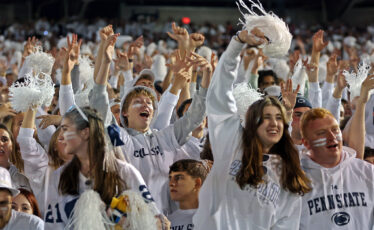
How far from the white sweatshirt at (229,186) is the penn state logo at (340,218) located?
1.09 ft

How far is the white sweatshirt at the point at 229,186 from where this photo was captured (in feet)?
11.8

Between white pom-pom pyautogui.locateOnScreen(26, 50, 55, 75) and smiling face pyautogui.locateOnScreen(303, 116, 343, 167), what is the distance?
335cm

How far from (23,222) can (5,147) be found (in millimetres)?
805

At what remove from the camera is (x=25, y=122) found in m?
4.66

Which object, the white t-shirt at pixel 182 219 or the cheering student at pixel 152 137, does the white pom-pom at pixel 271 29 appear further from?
the white t-shirt at pixel 182 219

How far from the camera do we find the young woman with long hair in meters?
3.61

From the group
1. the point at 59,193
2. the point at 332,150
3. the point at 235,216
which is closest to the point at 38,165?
the point at 59,193

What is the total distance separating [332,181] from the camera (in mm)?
4012

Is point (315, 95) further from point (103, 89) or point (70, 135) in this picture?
point (70, 135)

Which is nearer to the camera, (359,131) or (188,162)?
(188,162)

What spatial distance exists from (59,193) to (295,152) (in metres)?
1.31

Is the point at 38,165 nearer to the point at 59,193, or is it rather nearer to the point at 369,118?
the point at 59,193

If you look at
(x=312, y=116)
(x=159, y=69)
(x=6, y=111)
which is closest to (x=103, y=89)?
(x=312, y=116)

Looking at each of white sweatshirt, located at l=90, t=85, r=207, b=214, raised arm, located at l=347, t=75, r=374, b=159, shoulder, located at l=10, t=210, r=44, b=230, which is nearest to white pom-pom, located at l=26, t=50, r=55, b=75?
white sweatshirt, located at l=90, t=85, r=207, b=214
